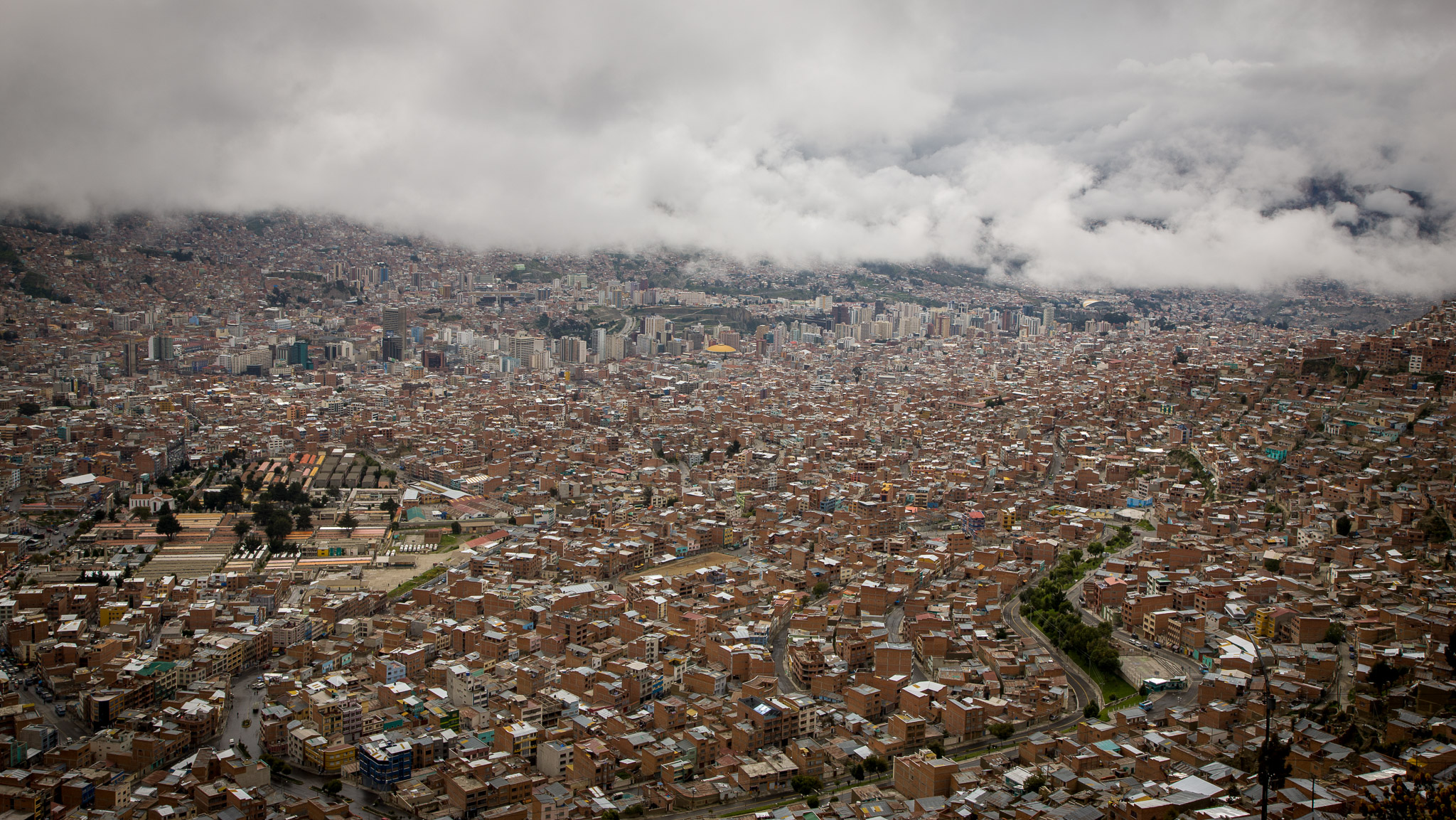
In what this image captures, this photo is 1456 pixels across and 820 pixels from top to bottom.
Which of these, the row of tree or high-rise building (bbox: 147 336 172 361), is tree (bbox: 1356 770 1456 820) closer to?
the row of tree

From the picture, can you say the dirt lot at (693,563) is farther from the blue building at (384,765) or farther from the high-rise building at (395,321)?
the high-rise building at (395,321)

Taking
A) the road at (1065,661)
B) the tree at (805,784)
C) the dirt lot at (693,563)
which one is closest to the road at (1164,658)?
the road at (1065,661)

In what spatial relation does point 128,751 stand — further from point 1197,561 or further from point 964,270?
point 964,270

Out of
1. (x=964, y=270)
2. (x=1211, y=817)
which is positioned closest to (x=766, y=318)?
(x=964, y=270)

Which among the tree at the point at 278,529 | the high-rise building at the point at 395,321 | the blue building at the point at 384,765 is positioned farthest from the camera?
the high-rise building at the point at 395,321

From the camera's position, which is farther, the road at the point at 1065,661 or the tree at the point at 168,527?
the tree at the point at 168,527

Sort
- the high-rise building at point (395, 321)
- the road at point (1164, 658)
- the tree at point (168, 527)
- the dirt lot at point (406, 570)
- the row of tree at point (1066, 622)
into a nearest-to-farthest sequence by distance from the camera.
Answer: the road at point (1164, 658) → the row of tree at point (1066, 622) → the dirt lot at point (406, 570) → the tree at point (168, 527) → the high-rise building at point (395, 321)

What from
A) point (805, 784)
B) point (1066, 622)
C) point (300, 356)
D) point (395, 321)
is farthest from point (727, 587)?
point (395, 321)
